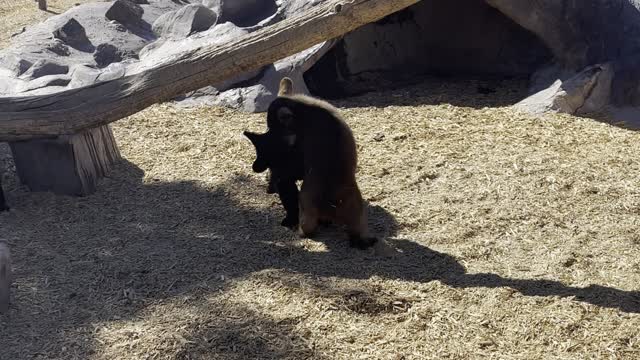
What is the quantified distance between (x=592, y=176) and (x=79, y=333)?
462 cm

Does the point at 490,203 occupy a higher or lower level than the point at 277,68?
lower

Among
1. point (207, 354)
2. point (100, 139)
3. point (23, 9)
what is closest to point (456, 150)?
point (100, 139)

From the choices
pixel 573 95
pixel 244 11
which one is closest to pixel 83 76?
pixel 244 11

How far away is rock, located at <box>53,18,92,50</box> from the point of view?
37.4ft

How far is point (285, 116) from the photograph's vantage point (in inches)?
231

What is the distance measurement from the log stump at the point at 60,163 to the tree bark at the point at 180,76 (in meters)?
0.23

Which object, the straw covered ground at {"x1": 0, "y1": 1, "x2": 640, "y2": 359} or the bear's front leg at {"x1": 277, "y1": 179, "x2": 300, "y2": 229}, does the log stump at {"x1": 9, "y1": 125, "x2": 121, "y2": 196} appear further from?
the bear's front leg at {"x1": 277, "y1": 179, "x2": 300, "y2": 229}

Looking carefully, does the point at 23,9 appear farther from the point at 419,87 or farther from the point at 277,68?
the point at 419,87

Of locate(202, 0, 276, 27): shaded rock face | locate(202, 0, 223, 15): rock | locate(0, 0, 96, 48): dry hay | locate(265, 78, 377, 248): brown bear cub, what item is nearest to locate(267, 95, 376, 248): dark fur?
locate(265, 78, 377, 248): brown bear cub

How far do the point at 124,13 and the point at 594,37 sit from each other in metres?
7.01

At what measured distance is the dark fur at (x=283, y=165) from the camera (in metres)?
6.03

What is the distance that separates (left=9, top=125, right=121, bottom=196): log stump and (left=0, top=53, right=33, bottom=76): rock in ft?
13.1

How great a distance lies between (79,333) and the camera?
15.3 ft

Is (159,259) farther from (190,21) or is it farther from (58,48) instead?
(58,48)
